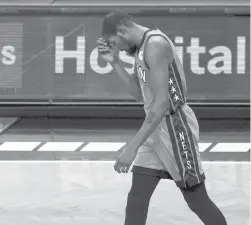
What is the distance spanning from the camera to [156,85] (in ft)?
14.6

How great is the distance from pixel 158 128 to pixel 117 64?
1.64ft


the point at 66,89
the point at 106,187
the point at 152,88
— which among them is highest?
the point at 152,88

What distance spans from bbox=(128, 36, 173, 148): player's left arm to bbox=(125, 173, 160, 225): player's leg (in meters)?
0.34

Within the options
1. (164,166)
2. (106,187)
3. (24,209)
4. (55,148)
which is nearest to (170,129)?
(164,166)

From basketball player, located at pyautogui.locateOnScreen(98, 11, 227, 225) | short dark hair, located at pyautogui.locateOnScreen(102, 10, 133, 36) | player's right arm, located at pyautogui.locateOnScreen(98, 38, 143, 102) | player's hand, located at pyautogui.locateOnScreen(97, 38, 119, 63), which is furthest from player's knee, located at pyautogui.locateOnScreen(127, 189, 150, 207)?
short dark hair, located at pyautogui.locateOnScreen(102, 10, 133, 36)

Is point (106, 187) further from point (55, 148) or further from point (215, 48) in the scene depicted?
point (215, 48)

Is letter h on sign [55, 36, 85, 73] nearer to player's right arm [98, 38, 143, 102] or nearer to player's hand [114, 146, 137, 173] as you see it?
player's right arm [98, 38, 143, 102]

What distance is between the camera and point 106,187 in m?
7.32

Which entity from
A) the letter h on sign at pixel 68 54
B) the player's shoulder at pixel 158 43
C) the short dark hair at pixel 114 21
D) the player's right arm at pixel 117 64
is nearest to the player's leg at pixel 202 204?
the player's right arm at pixel 117 64

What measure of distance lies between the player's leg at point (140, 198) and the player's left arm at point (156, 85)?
34cm

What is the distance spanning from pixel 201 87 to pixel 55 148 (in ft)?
6.51

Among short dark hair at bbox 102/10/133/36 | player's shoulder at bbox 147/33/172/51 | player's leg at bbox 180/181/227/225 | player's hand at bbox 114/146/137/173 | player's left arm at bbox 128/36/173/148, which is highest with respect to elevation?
short dark hair at bbox 102/10/133/36

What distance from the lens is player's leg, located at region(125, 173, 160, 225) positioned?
15.5 feet

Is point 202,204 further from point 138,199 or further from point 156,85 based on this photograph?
point 156,85
